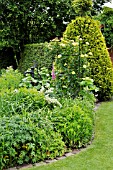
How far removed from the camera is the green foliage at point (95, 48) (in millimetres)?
6938

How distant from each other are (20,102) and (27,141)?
35.1 inches

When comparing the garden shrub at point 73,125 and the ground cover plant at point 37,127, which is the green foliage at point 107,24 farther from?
the garden shrub at point 73,125

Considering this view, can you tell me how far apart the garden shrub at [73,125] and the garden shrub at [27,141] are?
133mm

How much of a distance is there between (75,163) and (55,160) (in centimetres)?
26

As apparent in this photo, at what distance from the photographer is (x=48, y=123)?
3.93 meters

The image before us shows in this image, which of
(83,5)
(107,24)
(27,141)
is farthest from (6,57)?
(27,141)

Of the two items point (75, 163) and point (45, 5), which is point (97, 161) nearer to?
point (75, 163)

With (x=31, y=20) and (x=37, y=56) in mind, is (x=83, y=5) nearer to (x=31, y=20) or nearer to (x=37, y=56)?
(x=37, y=56)

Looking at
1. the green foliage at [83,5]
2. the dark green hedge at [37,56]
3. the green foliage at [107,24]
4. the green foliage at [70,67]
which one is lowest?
the green foliage at [70,67]

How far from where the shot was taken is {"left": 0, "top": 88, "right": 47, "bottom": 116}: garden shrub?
4.17 metres

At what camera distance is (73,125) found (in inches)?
160

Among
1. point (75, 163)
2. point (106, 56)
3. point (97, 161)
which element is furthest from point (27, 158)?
point (106, 56)

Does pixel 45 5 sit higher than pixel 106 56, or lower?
higher

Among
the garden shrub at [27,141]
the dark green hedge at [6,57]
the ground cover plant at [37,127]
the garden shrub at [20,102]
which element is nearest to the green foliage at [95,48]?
the ground cover plant at [37,127]
